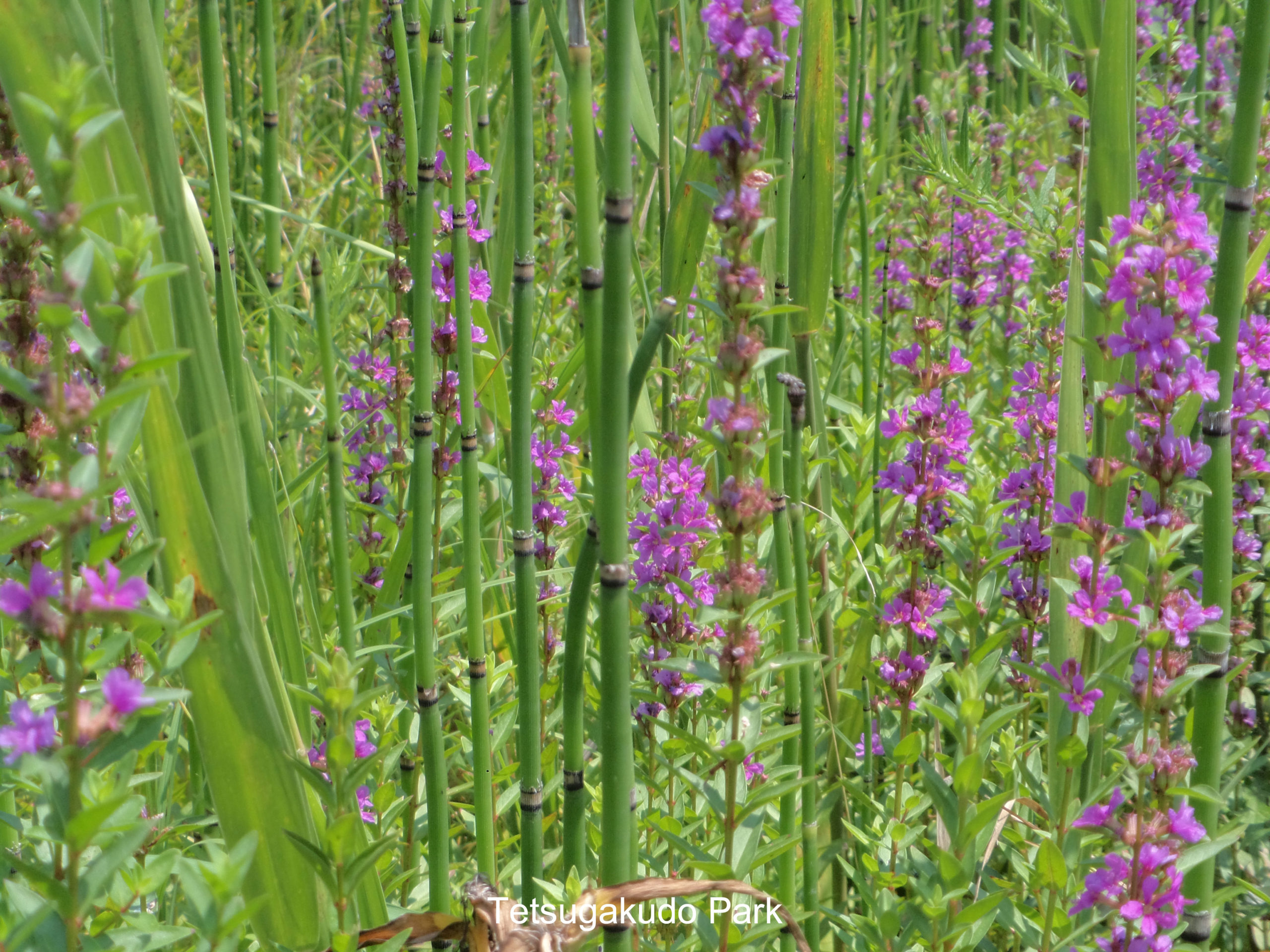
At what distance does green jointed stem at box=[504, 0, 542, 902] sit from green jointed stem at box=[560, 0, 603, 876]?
0.20 ft

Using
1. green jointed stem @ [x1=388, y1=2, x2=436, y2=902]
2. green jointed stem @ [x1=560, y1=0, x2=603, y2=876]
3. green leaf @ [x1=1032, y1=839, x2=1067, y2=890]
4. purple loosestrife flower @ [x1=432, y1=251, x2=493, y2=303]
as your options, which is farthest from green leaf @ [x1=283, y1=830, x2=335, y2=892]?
purple loosestrife flower @ [x1=432, y1=251, x2=493, y2=303]

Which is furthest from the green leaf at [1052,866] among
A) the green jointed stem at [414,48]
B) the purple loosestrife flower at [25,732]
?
the green jointed stem at [414,48]

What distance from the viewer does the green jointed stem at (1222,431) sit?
98 cm

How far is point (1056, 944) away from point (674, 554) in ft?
1.86

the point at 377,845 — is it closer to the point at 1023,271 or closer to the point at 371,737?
the point at 371,737

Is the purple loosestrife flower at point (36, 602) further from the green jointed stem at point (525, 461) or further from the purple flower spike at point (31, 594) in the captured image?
the green jointed stem at point (525, 461)

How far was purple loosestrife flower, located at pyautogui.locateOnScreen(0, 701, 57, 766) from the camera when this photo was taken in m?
0.60

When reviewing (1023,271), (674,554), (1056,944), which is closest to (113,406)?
(674,554)

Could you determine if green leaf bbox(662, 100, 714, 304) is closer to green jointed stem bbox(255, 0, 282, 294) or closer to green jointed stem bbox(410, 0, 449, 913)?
green jointed stem bbox(410, 0, 449, 913)

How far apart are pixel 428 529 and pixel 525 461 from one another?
0.15 m

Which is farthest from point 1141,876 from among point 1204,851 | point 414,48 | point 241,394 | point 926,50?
point 926,50

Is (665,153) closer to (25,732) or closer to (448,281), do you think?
(448,281)

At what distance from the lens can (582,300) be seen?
3.11ft

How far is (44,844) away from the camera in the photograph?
104 cm
